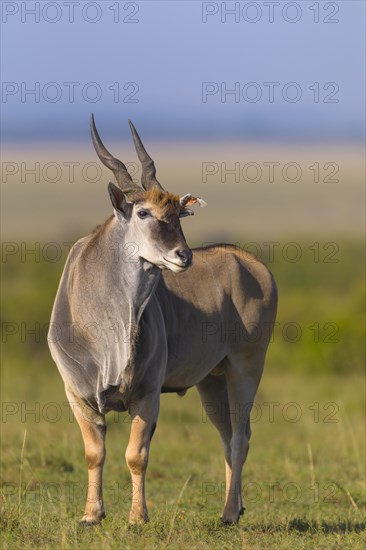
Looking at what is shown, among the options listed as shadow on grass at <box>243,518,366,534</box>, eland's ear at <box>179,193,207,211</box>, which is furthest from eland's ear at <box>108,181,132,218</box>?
shadow on grass at <box>243,518,366,534</box>

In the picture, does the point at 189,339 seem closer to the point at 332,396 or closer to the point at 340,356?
the point at 332,396

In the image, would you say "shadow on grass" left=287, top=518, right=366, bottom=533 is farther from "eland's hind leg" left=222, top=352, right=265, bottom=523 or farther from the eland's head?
the eland's head

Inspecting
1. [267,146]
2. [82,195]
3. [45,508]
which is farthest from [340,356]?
[267,146]

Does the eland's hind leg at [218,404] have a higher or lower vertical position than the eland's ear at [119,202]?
lower

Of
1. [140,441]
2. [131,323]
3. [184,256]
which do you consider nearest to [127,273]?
[131,323]

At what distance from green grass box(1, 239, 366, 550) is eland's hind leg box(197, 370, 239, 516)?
0.51 metres

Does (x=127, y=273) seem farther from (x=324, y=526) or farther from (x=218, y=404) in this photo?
(x=324, y=526)

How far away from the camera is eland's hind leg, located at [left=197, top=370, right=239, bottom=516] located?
9.30 metres

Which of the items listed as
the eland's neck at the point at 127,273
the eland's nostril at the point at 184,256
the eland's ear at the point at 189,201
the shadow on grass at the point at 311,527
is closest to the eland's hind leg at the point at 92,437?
the eland's neck at the point at 127,273

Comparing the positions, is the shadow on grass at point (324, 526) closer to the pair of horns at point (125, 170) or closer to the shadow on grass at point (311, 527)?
the shadow on grass at point (311, 527)

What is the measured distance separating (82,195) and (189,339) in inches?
3857

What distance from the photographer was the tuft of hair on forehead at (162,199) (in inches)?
292

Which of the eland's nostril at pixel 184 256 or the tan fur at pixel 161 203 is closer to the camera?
the eland's nostril at pixel 184 256

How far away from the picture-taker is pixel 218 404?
9.36 metres
